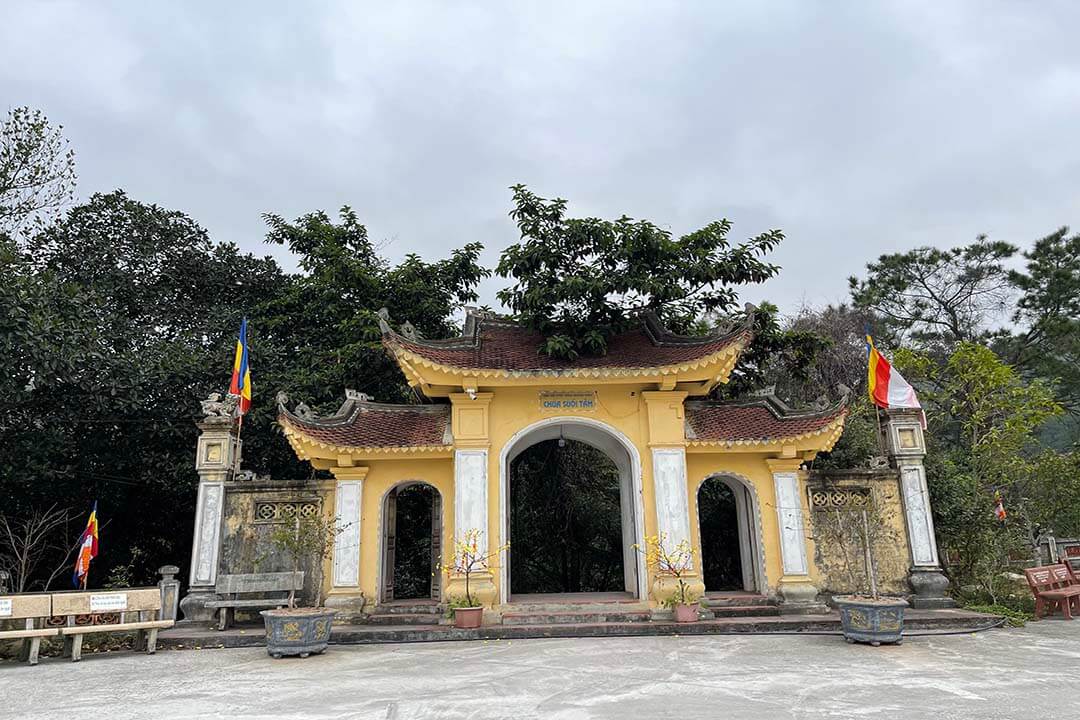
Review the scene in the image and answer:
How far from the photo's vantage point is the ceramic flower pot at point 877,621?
25.0ft

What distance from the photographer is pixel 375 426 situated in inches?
424

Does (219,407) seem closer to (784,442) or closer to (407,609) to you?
(407,609)

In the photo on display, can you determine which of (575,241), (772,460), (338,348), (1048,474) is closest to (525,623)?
(772,460)

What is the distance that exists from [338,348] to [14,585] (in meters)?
7.37

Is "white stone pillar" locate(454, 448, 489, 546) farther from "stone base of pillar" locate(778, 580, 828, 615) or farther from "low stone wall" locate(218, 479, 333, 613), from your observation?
"stone base of pillar" locate(778, 580, 828, 615)

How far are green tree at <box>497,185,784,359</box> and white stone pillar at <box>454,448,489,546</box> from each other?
85.0 inches

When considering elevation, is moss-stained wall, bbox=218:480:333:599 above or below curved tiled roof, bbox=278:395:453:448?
below

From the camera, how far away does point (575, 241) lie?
11562 millimetres

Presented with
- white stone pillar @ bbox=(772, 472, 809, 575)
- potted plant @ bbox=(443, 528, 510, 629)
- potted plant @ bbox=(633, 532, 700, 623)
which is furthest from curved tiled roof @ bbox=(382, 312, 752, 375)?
potted plant @ bbox=(633, 532, 700, 623)

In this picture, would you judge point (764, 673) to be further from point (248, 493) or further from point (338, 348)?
point (338, 348)

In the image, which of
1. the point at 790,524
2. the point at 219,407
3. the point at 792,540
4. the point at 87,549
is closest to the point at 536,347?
the point at 790,524

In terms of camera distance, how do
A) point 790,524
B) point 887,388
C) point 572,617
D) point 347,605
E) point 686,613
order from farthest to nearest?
1. point 887,388
2. point 790,524
3. point 347,605
4. point 572,617
5. point 686,613

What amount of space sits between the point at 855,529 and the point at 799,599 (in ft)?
4.89

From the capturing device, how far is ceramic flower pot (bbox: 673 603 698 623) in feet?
29.9
